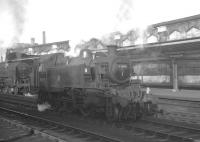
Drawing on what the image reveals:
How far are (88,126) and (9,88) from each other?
14.6 metres

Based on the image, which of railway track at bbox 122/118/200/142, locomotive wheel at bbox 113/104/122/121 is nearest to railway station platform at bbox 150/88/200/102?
railway track at bbox 122/118/200/142

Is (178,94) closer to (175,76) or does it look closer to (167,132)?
(175,76)

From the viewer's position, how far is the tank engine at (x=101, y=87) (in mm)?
9781

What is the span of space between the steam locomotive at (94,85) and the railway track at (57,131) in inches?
54.5

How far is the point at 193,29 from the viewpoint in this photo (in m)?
24.2

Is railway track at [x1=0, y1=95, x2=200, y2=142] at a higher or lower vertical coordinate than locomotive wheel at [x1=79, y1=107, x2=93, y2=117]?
lower

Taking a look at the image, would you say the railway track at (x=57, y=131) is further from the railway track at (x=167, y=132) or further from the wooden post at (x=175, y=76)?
the wooden post at (x=175, y=76)

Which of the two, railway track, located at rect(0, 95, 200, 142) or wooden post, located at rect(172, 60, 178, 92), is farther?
wooden post, located at rect(172, 60, 178, 92)

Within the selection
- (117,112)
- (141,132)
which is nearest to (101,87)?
(117,112)

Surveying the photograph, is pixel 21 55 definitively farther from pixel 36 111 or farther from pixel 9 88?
pixel 36 111

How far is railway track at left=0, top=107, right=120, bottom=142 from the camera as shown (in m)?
8.08

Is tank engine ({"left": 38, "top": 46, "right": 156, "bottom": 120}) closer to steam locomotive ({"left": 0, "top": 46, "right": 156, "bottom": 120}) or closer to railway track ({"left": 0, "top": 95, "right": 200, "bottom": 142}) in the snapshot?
steam locomotive ({"left": 0, "top": 46, "right": 156, "bottom": 120})

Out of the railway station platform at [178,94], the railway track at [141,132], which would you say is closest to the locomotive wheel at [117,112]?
the railway track at [141,132]

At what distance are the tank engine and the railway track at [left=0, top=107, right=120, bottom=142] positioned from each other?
1.39m
